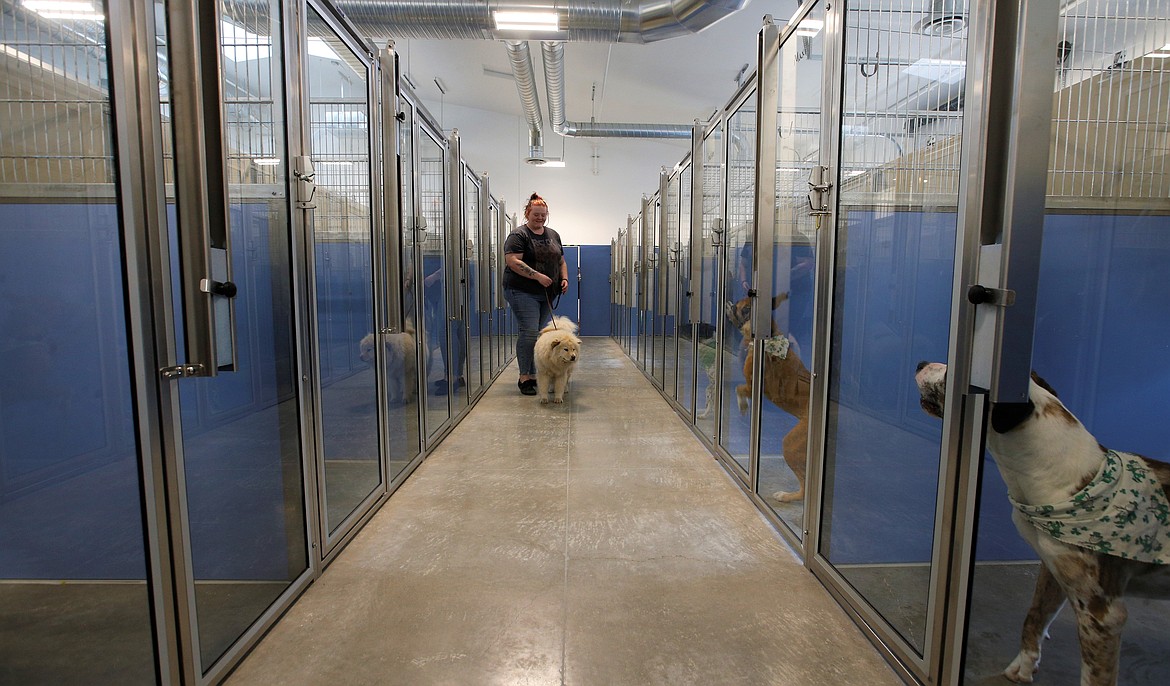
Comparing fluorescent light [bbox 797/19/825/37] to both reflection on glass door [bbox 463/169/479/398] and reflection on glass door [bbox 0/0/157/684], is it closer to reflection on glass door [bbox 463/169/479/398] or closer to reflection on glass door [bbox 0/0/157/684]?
reflection on glass door [bbox 0/0/157/684]

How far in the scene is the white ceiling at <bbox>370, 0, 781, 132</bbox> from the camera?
6809 mm

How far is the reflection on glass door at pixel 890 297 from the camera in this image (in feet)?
4.64

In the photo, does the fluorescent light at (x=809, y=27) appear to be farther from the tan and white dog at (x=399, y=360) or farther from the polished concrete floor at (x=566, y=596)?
the tan and white dog at (x=399, y=360)

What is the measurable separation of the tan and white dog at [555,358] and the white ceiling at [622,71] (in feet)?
12.4

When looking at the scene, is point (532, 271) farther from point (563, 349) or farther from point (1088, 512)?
point (1088, 512)

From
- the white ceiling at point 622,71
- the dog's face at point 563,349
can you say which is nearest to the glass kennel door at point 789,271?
the dog's face at point 563,349

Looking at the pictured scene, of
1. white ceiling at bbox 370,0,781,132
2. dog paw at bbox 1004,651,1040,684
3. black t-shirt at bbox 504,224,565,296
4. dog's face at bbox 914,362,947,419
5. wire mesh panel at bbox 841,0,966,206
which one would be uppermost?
white ceiling at bbox 370,0,781,132

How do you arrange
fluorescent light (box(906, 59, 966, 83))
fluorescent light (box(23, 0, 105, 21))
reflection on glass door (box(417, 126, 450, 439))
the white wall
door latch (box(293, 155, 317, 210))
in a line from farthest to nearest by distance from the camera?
the white wall < reflection on glass door (box(417, 126, 450, 439)) < door latch (box(293, 155, 317, 210)) < fluorescent light (box(906, 59, 966, 83)) < fluorescent light (box(23, 0, 105, 21))

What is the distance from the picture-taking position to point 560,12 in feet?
15.4

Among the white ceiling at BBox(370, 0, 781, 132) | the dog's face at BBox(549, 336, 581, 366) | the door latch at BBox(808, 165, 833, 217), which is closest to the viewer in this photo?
the door latch at BBox(808, 165, 833, 217)

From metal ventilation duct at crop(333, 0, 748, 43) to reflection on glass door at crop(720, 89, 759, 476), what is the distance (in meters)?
2.06

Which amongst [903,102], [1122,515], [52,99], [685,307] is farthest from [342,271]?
[685,307]

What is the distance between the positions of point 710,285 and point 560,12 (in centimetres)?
290

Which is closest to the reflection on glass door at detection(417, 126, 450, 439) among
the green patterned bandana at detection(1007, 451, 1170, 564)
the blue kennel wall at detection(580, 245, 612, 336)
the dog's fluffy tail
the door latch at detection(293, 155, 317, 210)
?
the dog's fluffy tail
